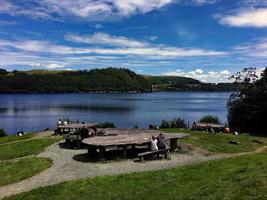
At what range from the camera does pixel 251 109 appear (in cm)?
5441

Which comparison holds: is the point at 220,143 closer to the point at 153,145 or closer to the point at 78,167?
the point at 153,145

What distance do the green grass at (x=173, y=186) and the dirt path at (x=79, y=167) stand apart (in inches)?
58.9

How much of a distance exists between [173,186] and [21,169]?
10.1 metres

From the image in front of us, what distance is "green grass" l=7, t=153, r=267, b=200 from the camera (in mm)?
15164

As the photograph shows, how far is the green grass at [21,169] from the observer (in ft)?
73.1

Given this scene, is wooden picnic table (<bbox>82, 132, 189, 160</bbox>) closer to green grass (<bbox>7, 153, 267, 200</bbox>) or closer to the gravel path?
the gravel path

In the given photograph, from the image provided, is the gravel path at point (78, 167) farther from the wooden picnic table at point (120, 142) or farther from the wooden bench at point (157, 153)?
the wooden picnic table at point (120, 142)

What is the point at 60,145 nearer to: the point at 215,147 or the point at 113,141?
the point at 113,141

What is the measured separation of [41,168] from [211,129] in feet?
89.0

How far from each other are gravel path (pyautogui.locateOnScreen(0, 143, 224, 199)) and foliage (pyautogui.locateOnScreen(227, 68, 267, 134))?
26.4 metres

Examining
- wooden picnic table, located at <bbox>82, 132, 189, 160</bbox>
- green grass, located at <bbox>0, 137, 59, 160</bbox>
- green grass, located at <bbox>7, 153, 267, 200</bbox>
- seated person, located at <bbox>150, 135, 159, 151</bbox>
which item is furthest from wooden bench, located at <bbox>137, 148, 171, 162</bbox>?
green grass, located at <bbox>0, 137, 59, 160</bbox>

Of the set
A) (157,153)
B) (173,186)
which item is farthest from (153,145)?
(173,186)

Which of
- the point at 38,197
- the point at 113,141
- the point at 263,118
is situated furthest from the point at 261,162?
the point at 263,118

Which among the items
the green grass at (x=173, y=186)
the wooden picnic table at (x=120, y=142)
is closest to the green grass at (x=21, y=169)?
the wooden picnic table at (x=120, y=142)
